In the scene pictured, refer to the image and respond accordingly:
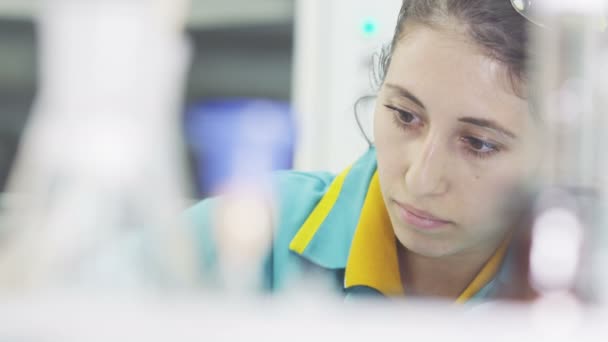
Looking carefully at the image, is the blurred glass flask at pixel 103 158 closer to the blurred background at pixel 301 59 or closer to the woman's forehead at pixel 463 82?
the blurred background at pixel 301 59

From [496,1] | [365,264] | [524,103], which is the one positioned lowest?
[365,264]

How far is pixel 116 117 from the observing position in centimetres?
83

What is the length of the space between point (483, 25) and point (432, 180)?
200mm

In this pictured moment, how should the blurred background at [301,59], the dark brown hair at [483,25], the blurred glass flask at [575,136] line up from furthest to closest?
the blurred background at [301,59], the dark brown hair at [483,25], the blurred glass flask at [575,136]

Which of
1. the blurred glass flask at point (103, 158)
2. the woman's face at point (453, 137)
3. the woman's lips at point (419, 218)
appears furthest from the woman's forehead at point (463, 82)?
the blurred glass flask at point (103, 158)

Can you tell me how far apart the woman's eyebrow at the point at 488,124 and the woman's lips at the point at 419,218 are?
5.4 inches

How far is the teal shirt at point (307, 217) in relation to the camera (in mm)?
901

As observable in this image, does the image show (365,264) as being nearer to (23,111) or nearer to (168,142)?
(168,142)

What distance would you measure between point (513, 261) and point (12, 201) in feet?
2.01

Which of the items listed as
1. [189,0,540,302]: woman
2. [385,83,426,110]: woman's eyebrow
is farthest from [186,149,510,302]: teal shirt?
[385,83,426,110]: woman's eyebrow

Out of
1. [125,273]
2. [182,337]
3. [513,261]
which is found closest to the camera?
[182,337]

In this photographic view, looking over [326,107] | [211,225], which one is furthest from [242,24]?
[211,225]

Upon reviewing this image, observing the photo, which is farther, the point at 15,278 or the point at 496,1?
the point at 496,1

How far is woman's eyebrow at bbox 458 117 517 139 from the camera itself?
82 cm
